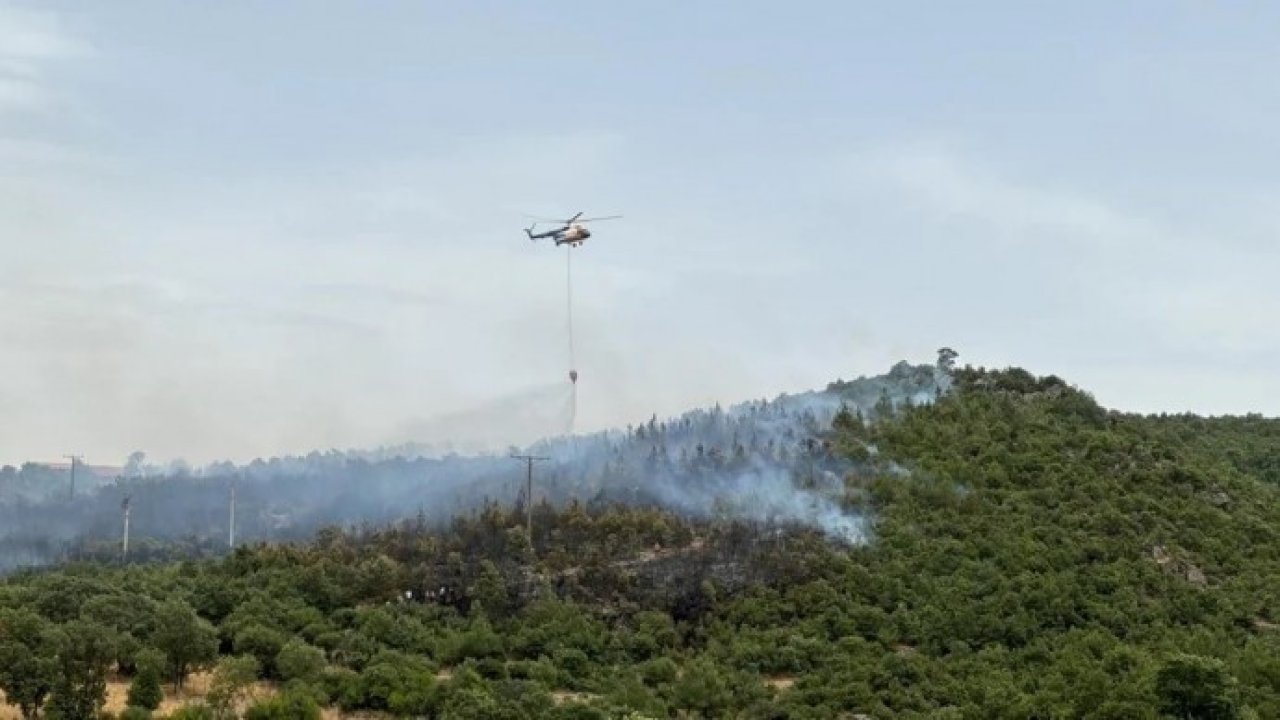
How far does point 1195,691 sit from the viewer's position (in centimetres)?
5994

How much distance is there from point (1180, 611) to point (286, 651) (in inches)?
1729

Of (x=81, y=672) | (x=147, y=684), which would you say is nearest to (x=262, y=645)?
(x=147, y=684)

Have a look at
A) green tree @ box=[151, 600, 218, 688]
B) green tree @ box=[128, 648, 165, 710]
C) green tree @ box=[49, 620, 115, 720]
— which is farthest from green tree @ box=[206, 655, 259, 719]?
green tree @ box=[49, 620, 115, 720]

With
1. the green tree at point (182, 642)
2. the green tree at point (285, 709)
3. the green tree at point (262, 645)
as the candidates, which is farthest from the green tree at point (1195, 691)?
the green tree at point (182, 642)

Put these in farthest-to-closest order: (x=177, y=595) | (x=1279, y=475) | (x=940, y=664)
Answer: (x=1279, y=475)
(x=177, y=595)
(x=940, y=664)

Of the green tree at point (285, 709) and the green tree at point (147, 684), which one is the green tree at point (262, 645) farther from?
the green tree at point (285, 709)

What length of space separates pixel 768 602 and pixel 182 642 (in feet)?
93.1

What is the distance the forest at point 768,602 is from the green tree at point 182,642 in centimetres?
18

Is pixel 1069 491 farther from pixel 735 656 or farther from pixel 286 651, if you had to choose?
pixel 286 651

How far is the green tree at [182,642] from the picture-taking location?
63.9m

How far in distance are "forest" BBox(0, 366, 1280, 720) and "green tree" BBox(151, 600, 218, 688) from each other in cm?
18

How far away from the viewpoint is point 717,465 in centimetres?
9544

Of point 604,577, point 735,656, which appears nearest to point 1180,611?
point 735,656

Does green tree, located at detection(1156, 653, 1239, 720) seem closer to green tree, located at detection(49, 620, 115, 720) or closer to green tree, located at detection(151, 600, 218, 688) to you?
green tree, located at detection(151, 600, 218, 688)
